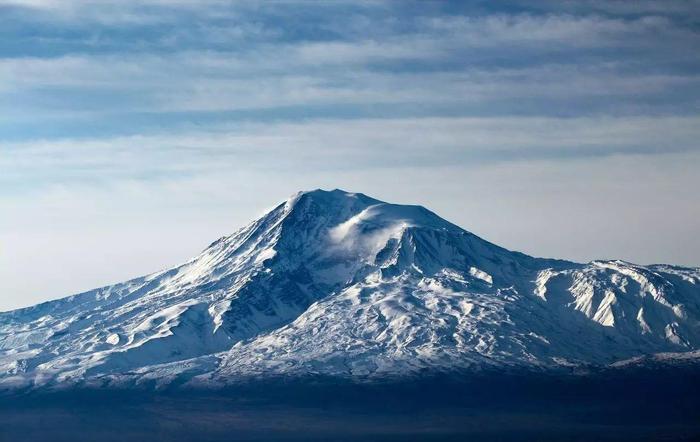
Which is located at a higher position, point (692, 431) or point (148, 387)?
point (148, 387)

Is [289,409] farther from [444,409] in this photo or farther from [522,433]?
[522,433]

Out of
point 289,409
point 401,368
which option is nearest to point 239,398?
point 289,409

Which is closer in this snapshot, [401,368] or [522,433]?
[522,433]

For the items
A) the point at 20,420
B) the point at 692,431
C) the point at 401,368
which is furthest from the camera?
the point at 401,368

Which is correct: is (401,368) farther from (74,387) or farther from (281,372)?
(74,387)

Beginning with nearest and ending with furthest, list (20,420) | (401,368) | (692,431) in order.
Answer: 1. (692,431)
2. (20,420)
3. (401,368)

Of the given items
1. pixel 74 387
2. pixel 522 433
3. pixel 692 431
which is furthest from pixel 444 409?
pixel 74 387
